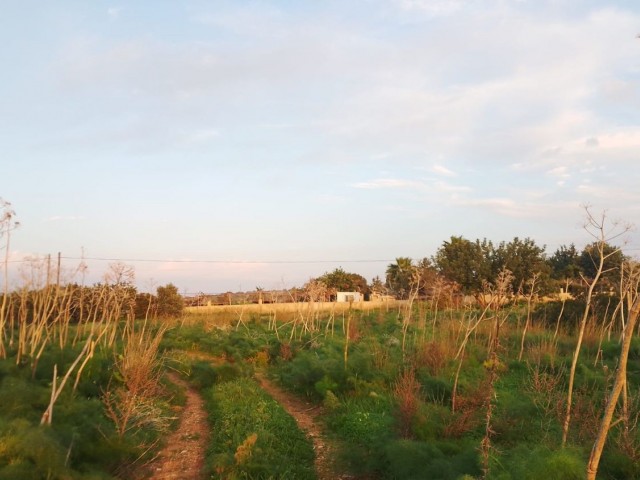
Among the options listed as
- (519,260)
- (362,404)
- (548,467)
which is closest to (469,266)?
(519,260)

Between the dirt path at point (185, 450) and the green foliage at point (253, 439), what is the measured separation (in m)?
0.19

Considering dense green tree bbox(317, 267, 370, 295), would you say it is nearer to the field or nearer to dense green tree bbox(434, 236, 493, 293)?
dense green tree bbox(434, 236, 493, 293)

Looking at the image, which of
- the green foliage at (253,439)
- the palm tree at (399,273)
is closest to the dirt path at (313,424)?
the green foliage at (253,439)

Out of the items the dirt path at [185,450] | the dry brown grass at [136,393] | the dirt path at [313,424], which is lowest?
the dirt path at [185,450]

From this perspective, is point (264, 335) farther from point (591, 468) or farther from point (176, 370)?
point (591, 468)

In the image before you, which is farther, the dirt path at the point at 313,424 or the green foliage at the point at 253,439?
the dirt path at the point at 313,424

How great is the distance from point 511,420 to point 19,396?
654cm

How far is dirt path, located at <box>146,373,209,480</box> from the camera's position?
7.77 meters

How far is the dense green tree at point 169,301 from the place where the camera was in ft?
103

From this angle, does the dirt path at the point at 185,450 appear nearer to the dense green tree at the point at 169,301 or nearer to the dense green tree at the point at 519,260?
the dense green tree at the point at 169,301

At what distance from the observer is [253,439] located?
775 cm

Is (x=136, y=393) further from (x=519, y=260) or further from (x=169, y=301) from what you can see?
(x=519, y=260)

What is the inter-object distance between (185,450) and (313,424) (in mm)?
2291

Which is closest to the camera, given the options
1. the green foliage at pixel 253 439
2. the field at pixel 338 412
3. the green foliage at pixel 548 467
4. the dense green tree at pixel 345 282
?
the green foliage at pixel 548 467
